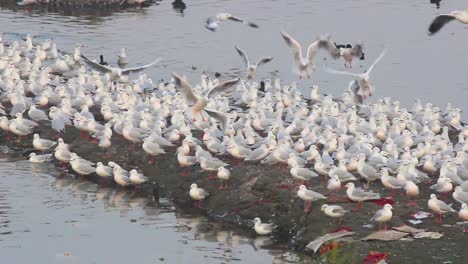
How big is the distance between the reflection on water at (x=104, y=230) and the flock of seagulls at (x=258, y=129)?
572 mm

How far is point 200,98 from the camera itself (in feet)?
85.0

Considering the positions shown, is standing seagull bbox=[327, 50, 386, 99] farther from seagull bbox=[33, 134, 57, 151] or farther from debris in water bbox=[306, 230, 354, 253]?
debris in water bbox=[306, 230, 354, 253]

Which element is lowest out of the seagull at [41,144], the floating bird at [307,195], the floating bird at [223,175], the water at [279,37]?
the water at [279,37]

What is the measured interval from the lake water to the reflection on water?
20 mm

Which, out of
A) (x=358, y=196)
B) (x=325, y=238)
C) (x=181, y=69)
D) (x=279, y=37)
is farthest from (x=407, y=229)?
(x=279, y=37)

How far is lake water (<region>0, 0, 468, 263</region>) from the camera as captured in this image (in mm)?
20594

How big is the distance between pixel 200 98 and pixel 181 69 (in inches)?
494

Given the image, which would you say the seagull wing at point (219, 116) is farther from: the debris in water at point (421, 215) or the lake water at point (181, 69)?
the debris in water at point (421, 215)

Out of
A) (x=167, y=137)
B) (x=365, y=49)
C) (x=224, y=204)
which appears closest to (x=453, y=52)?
(x=365, y=49)

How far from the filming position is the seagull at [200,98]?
25094 millimetres

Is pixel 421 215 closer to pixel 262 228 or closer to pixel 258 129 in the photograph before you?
pixel 262 228

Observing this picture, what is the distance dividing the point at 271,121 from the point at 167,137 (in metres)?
2.63

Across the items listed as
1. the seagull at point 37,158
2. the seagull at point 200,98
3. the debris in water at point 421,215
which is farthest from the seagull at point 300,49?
the debris in water at point 421,215

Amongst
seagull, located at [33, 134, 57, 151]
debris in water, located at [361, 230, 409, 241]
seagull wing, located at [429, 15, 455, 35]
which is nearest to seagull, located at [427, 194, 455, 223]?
debris in water, located at [361, 230, 409, 241]
